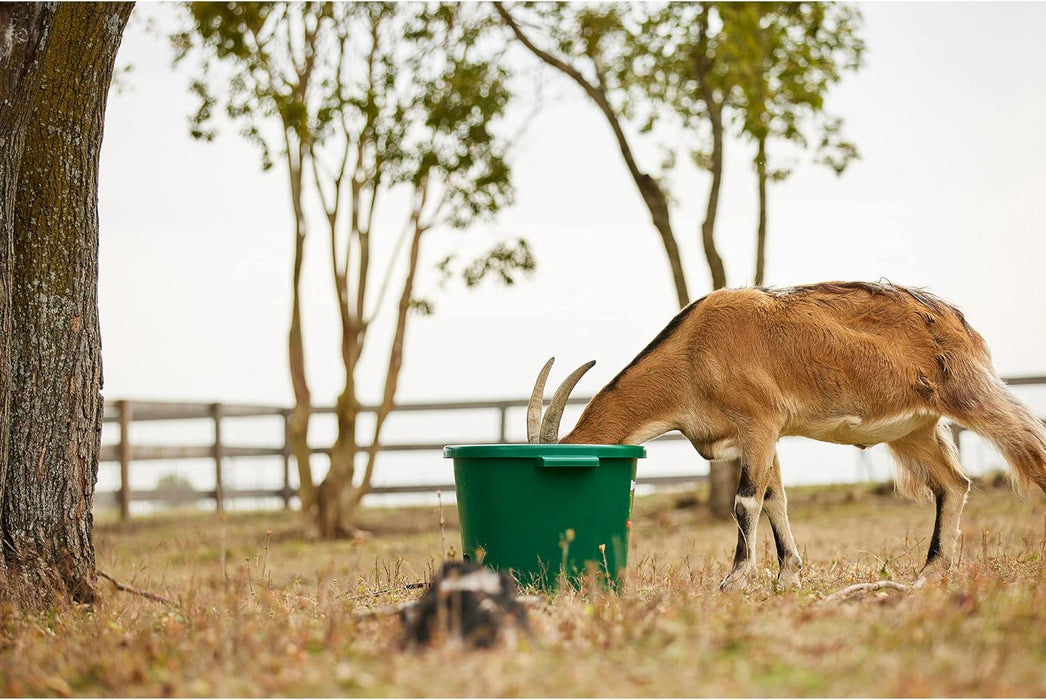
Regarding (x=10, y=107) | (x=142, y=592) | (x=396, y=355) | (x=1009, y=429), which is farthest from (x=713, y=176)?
(x=10, y=107)

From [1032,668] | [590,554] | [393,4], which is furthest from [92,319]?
[393,4]

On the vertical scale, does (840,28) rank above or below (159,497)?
above

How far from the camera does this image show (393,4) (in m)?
14.0

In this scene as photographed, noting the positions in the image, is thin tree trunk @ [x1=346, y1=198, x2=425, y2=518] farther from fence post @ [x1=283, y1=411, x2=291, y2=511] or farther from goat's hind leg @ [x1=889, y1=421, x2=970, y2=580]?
goat's hind leg @ [x1=889, y1=421, x2=970, y2=580]

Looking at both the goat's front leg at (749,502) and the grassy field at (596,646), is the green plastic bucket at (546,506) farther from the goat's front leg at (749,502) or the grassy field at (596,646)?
the goat's front leg at (749,502)

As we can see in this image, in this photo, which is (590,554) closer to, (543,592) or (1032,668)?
(543,592)

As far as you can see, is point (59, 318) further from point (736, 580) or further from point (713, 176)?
point (713, 176)

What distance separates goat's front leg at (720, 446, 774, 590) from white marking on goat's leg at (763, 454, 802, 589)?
19cm

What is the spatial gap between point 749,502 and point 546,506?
1144 millimetres

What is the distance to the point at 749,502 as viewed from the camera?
20.6 ft

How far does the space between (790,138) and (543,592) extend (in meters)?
8.82

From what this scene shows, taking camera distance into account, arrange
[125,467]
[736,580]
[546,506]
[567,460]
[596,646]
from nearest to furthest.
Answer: [596,646] → [567,460] → [546,506] → [736,580] → [125,467]

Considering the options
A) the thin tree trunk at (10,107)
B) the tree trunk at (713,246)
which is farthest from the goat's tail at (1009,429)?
the tree trunk at (713,246)

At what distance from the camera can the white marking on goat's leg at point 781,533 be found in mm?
6191
